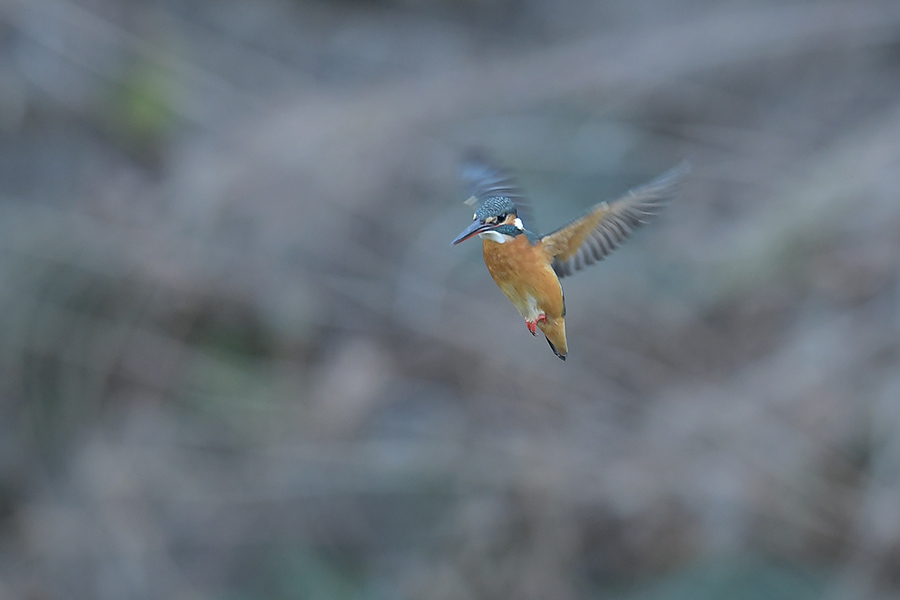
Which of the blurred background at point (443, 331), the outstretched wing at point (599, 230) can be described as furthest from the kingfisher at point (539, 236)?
the blurred background at point (443, 331)

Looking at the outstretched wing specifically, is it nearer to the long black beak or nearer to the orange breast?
the orange breast

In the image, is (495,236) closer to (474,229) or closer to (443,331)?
(474,229)

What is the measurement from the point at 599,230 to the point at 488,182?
0.12 metres

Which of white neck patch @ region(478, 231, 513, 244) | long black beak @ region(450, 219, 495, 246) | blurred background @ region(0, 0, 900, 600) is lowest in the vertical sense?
long black beak @ region(450, 219, 495, 246)

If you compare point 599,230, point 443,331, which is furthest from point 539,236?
point 443,331

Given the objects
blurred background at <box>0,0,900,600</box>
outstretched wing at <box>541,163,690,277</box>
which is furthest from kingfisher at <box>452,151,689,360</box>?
blurred background at <box>0,0,900,600</box>

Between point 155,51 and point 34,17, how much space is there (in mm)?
784

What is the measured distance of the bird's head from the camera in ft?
2.49

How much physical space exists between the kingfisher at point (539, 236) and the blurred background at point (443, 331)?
A: 317cm

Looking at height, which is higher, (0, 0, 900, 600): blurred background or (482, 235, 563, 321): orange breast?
(0, 0, 900, 600): blurred background

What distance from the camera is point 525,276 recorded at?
0.82m

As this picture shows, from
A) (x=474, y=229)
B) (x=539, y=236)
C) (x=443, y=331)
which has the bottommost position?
(x=474, y=229)

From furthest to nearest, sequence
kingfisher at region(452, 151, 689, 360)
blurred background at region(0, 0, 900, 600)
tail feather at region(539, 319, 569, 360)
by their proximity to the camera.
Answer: blurred background at region(0, 0, 900, 600)
tail feather at region(539, 319, 569, 360)
kingfisher at region(452, 151, 689, 360)

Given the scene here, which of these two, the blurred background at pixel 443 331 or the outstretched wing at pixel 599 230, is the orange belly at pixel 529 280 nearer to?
the outstretched wing at pixel 599 230
